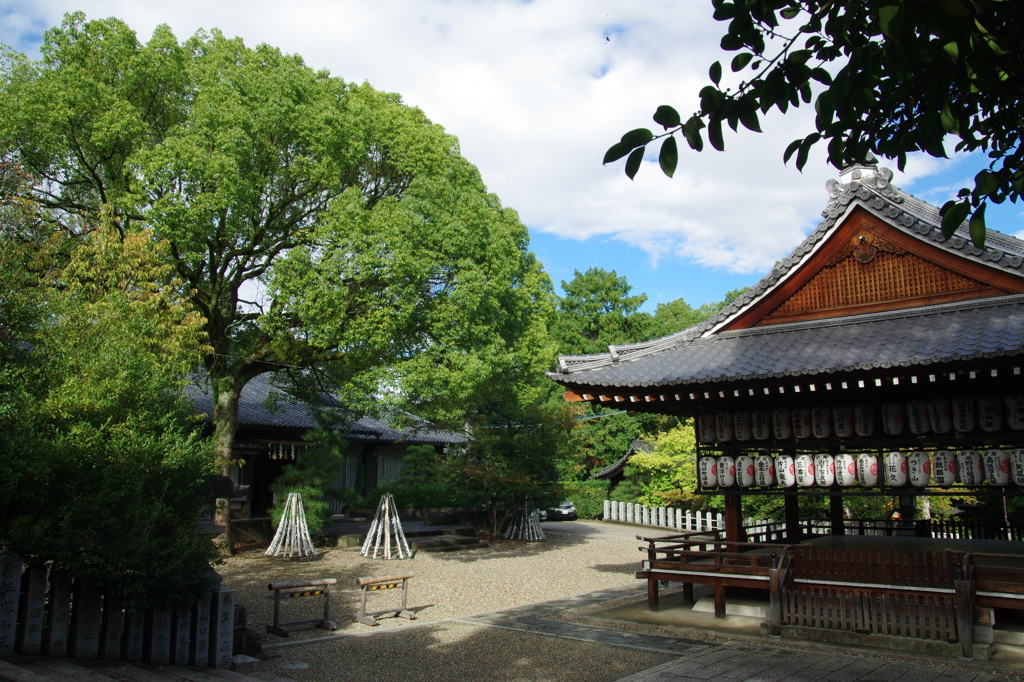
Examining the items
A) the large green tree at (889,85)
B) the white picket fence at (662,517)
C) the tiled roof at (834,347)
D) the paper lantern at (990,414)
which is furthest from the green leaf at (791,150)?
the white picket fence at (662,517)

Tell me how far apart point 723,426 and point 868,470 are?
2.04 meters

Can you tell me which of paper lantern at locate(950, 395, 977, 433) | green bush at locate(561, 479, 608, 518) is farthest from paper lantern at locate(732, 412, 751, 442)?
green bush at locate(561, 479, 608, 518)

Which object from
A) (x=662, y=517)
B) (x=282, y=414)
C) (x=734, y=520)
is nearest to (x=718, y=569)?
(x=734, y=520)

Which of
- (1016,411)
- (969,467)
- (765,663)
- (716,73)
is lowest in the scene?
(765,663)

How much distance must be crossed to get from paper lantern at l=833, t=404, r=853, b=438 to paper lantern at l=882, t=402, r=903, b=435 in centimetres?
45

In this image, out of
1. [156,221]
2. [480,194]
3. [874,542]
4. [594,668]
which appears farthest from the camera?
[480,194]

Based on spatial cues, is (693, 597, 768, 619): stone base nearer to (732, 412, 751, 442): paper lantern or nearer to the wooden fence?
(732, 412, 751, 442): paper lantern

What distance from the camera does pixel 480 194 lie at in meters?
17.2

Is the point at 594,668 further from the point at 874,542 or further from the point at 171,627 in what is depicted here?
the point at 874,542

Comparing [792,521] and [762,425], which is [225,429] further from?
[792,521]

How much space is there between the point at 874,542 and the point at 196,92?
55.3ft

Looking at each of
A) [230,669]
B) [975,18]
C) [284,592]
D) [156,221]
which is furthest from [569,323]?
[975,18]

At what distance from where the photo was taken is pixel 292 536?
16.6 metres

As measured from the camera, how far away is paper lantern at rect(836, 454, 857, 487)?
979 cm
